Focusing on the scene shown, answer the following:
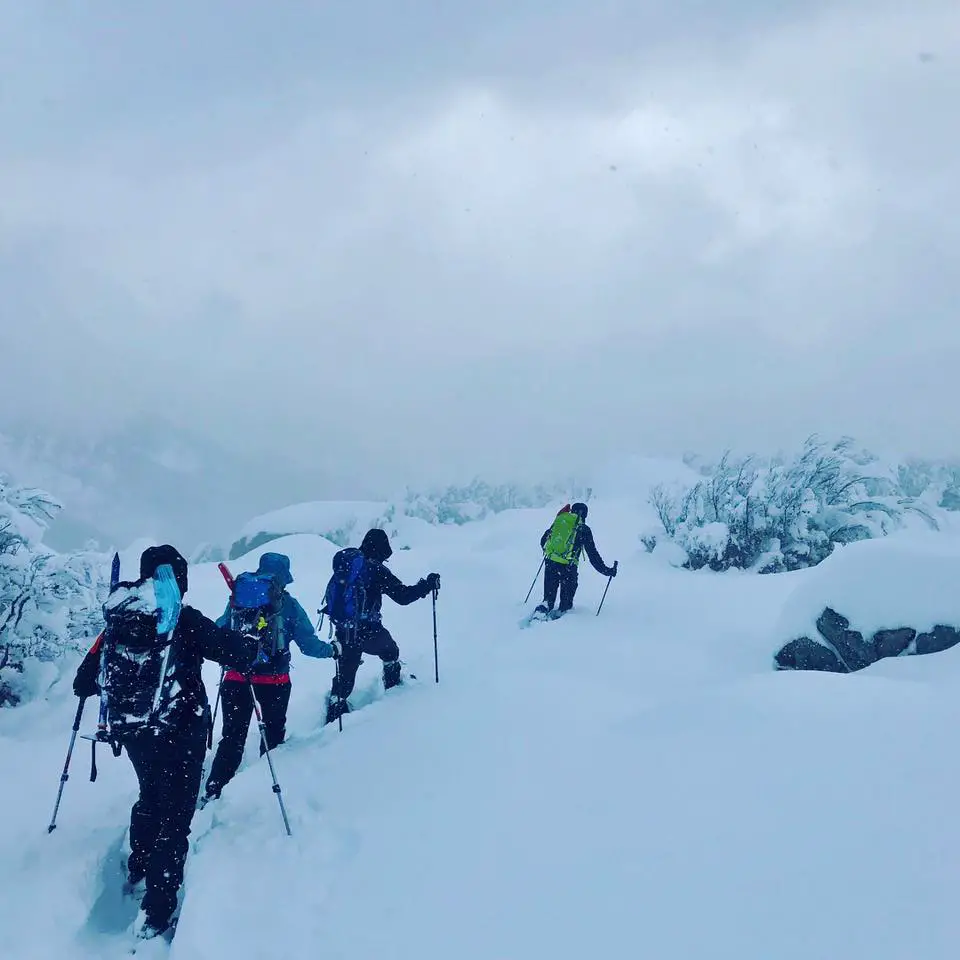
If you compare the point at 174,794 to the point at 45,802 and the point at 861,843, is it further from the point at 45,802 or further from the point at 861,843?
the point at 861,843

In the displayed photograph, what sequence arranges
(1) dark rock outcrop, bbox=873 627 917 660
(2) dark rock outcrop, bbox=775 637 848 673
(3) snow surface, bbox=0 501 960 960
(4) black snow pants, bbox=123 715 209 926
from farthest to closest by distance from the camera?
(2) dark rock outcrop, bbox=775 637 848 673
(1) dark rock outcrop, bbox=873 627 917 660
(4) black snow pants, bbox=123 715 209 926
(3) snow surface, bbox=0 501 960 960

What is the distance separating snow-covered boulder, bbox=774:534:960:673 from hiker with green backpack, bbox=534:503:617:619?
328cm

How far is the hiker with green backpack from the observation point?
10.3m

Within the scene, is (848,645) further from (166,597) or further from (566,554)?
(166,597)

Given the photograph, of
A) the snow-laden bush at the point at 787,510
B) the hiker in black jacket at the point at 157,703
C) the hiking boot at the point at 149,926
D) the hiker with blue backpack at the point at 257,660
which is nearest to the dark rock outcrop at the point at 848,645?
the hiker with blue backpack at the point at 257,660

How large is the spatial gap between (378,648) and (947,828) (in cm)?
485

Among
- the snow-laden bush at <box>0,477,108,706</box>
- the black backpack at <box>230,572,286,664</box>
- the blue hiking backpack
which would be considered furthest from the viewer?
the snow-laden bush at <box>0,477,108,706</box>

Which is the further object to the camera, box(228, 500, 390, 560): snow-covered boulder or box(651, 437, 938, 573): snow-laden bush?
box(228, 500, 390, 560): snow-covered boulder

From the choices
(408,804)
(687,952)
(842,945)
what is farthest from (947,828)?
(408,804)

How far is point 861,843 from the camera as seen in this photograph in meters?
2.98

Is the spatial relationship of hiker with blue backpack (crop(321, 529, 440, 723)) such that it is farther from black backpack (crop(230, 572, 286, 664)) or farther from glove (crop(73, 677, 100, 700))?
glove (crop(73, 677, 100, 700))

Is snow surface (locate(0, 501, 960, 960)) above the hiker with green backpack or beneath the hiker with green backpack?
beneath

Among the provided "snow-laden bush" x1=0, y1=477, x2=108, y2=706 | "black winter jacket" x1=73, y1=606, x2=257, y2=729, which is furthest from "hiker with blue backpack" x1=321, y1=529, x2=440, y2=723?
"snow-laden bush" x1=0, y1=477, x2=108, y2=706

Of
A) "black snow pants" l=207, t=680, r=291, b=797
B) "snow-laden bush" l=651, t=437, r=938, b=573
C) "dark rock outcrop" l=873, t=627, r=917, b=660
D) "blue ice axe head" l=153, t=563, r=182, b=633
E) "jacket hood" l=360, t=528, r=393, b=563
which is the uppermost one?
"snow-laden bush" l=651, t=437, r=938, b=573
